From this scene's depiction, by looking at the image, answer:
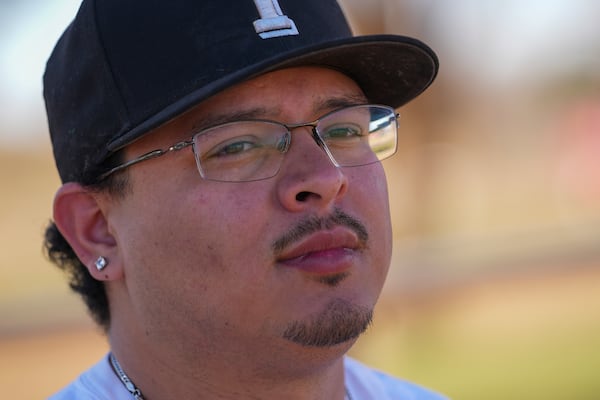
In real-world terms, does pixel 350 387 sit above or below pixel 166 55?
below

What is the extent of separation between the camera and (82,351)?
6148 mm

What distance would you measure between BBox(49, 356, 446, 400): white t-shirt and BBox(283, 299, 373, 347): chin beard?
593 millimetres

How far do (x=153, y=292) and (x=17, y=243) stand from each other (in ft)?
23.3

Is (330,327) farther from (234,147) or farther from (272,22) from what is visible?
(272,22)

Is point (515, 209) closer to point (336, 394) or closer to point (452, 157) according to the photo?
point (452, 157)

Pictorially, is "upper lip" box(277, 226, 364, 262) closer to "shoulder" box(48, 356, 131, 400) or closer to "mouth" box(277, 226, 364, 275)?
"mouth" box(277, 226, 364, 275)

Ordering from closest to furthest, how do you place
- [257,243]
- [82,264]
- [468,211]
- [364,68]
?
1. [257,243]
2. [364,68]
3. [82,264]
4. [468,211]

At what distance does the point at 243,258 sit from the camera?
1928 mm

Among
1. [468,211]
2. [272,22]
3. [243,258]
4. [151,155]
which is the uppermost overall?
[468,211]

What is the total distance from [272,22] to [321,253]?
25.0 inches

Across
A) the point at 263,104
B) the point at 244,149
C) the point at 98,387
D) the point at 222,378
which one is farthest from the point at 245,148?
the point at 98,387

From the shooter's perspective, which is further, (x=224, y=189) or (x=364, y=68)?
(x=364, y=68)

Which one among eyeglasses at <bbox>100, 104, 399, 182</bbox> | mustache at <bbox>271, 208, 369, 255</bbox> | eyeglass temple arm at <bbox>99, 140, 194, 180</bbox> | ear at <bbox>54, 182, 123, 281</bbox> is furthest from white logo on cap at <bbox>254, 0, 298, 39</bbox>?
ear at <bbox>54, 182, 123, 281</bbox>

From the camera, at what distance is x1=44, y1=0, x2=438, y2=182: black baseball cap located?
196cm
